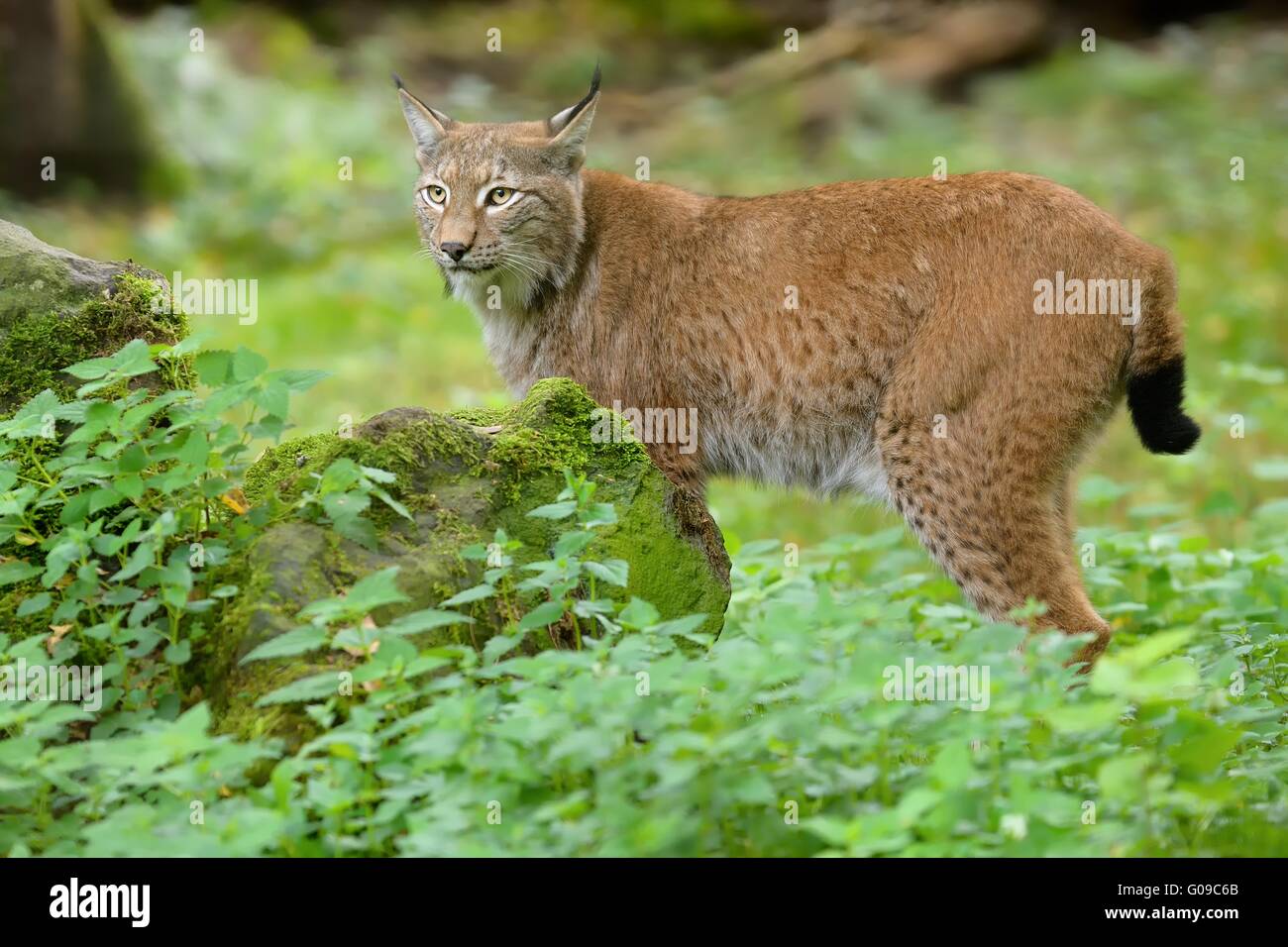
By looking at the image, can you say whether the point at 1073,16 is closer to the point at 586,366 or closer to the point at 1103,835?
the point at 586,366

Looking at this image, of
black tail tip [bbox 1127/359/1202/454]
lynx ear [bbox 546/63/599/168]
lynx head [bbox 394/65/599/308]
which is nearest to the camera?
black tail tip [bbox 1127/359/1202/454]

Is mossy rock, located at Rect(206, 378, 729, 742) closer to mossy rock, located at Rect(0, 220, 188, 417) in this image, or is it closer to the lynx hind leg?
mossy rock, located at Rect(0, 220, 188, 417)

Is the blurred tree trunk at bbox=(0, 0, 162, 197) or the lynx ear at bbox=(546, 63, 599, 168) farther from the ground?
the blurred tree trunk at bbox=(0, 0, 162, 197)

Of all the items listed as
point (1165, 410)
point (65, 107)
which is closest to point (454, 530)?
point (1165, 410)

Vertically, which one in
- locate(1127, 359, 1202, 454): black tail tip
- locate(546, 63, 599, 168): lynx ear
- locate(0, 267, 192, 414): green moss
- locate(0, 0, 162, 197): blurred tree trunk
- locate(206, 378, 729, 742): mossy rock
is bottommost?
locate(206, 378, 729, 742): mossy rock

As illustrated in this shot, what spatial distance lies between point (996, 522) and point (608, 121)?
32.1ft

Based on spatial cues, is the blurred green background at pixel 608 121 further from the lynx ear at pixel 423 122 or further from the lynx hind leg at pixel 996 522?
the lynx hind leg at pixel 996 522

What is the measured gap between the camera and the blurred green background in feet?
35.7

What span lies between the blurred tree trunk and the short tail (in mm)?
8968

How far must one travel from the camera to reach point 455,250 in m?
5.25

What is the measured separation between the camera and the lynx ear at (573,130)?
18.1ft

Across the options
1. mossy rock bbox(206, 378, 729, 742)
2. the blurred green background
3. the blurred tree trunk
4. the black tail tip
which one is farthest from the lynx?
the blurred tree trunk

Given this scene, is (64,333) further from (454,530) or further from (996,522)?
(996,522)
